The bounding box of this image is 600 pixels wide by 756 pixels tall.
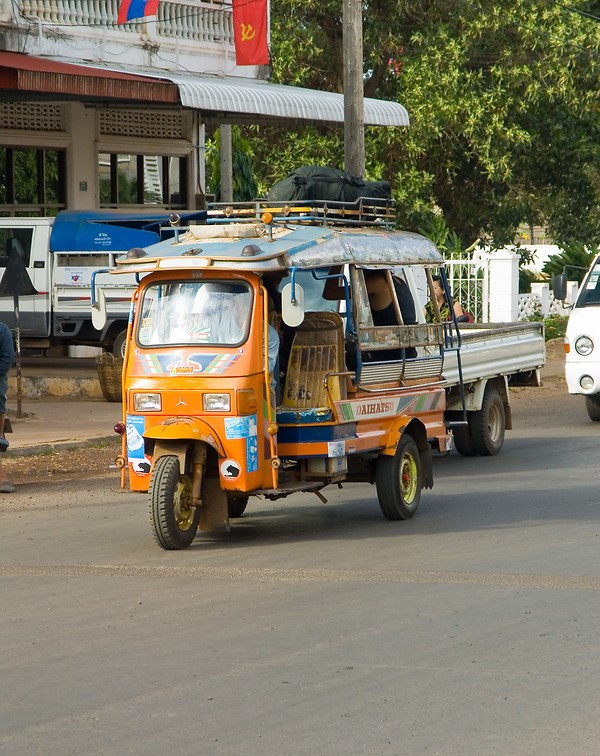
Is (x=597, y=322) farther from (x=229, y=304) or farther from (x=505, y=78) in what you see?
(x=505, y=78)

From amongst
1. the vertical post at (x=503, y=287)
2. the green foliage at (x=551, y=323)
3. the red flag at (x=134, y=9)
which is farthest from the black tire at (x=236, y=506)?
the green foliage at (x=551, y=323)

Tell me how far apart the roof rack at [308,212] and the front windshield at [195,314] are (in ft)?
2.53

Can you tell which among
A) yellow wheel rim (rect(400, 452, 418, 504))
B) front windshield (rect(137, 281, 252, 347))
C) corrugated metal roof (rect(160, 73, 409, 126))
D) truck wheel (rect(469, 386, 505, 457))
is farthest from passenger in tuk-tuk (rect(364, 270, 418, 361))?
corrugated metal roof (rect(160, 73, 409, 126))

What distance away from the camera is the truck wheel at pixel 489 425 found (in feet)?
45.6

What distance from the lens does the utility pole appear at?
17.6 metres

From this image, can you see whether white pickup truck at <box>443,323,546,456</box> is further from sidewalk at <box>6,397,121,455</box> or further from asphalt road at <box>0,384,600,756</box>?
sidewalk at <box>6,397,121,455</box>

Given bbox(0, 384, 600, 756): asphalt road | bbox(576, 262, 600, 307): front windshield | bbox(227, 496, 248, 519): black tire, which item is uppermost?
bbox(576, 262, 600, 307): front windshield

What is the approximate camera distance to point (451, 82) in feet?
94.4

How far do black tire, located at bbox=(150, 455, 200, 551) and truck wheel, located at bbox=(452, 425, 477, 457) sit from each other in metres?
5.21

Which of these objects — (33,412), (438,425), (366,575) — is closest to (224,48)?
(33,412)

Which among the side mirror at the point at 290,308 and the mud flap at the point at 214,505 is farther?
the mud flap at the point at 214,505

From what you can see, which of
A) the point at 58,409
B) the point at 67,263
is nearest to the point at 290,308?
the point at 58,409

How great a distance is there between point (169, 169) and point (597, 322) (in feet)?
38.3

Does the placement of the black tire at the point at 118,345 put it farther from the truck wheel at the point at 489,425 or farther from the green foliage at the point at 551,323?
the green foliage at the point at 551,323
